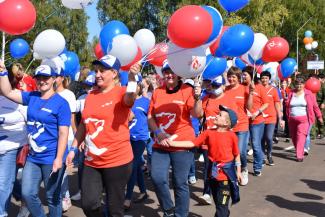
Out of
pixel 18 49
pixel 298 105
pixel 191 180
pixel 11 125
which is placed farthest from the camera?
pixel 298 105

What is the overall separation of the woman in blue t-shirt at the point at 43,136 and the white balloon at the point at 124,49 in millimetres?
695

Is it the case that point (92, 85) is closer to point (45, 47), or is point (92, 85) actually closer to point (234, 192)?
point (45, 47)

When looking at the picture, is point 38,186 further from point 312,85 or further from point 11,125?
point 312,85

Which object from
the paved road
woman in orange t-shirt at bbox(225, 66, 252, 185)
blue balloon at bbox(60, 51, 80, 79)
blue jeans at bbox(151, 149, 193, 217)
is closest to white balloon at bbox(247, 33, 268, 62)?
woman in orange t-shirt at bbox(225, 66, 252, 185)

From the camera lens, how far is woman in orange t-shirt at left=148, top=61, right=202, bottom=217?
16.2ft

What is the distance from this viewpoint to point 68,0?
6.27 m

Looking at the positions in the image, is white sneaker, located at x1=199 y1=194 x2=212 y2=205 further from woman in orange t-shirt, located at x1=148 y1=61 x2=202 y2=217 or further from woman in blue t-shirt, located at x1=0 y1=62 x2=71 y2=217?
woman in blue t-shirt, located at x1=0 y1=62 x2=71 y2=217

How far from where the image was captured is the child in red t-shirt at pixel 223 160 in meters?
4.99

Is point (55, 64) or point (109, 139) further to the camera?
point (55, 64)

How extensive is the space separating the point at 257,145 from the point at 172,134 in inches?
149

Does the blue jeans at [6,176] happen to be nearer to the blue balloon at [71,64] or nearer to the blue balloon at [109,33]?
the blue balloon at [109,33]

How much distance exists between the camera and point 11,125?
191 inches

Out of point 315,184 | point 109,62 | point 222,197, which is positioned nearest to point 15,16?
point 109,62

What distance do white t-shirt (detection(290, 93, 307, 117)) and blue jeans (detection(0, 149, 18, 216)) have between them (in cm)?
662
